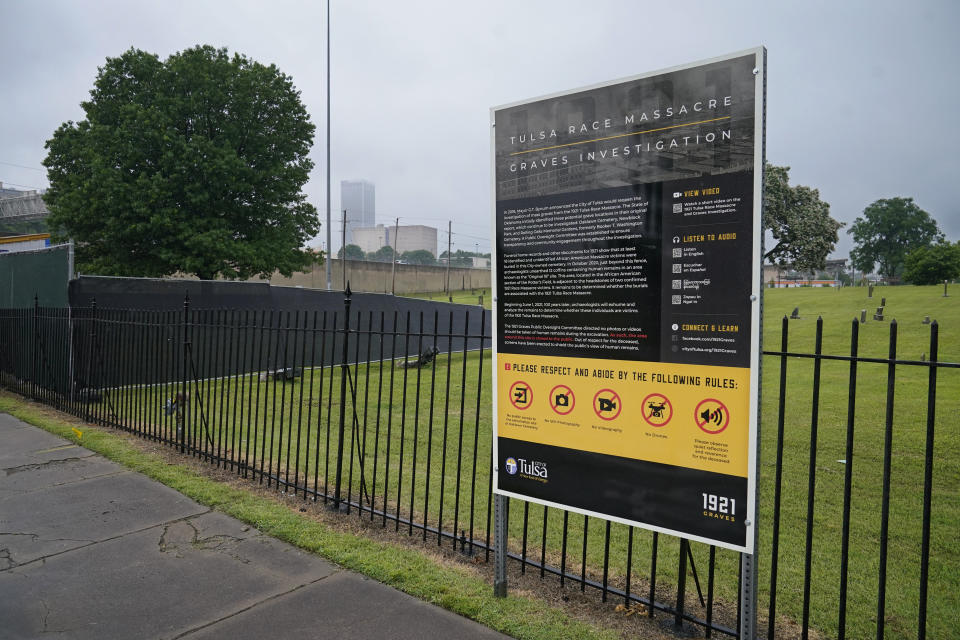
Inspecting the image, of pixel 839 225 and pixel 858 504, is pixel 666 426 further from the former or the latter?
pixel 839 225

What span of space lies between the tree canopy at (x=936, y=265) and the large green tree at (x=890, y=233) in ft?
91.2

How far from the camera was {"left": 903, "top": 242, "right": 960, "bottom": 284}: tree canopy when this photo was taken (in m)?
44.1

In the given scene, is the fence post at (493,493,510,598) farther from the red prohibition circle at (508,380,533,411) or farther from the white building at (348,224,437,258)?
the white building at (348,224,437,258)

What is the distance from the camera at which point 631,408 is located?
10.3ft

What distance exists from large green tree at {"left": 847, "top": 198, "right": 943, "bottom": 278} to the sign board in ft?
273

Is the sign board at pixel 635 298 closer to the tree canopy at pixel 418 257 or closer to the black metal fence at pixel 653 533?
the black metal fence at pixel 653 533

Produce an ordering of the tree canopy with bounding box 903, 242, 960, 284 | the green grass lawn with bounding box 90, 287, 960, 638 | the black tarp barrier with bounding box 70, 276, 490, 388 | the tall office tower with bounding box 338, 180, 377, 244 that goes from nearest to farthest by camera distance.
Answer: the green grass lawn with bounding box 90, 287, 960, 638
the black tarp barrier with bounding box 70, 276, 490, 388
the tree canopy with bounding box 903, 242, 960, 284
the tall office tower with bounding box 338, 180, 377, 244

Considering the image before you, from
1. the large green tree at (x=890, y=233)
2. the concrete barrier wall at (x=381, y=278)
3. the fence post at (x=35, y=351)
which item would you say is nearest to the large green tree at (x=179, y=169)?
the fence post at (x=35, y=351)

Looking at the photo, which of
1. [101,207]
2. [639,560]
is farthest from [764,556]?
[101,207]

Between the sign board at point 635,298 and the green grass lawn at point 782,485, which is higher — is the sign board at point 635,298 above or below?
above

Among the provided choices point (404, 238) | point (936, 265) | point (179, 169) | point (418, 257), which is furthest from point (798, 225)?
point (404, 238)

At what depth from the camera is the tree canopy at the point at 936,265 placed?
1736 inches

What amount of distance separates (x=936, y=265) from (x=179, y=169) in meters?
49.7

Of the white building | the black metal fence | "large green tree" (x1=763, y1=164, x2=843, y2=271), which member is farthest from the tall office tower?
the black metal fence
